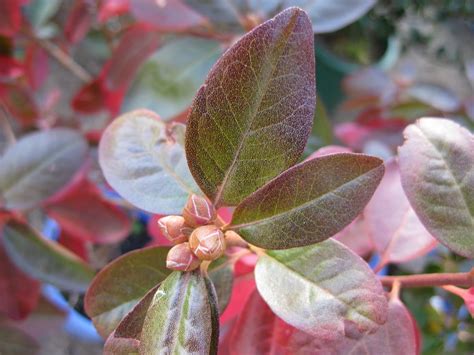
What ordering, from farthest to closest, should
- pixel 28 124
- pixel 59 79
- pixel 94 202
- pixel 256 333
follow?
pixel 59 79 < pixel 28 124 < pixel 94 202 < pixel 256 333

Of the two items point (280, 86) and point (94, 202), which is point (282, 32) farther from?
point (94, 202)

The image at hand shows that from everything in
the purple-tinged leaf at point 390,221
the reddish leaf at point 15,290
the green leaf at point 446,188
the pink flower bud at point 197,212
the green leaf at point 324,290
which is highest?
the pink flower bud at point 197,212

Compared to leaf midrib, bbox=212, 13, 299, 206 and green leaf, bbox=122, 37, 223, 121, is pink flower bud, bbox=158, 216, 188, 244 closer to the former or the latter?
leaf midrib, bbox=212, 13, 299, 206

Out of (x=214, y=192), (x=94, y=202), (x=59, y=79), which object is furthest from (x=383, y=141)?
(x=59, y=79)

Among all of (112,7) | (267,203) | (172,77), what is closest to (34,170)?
(172,77)

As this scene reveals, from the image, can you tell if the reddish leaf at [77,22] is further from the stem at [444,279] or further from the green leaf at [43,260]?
the stem at [444,279]

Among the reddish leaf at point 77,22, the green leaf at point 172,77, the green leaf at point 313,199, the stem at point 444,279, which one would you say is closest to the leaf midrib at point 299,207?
the green leaf at point 313,199
